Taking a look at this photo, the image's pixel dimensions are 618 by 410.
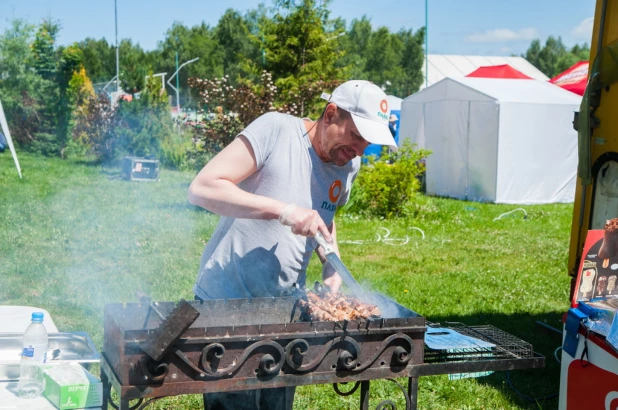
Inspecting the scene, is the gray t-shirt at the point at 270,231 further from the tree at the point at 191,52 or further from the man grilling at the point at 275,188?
the tree at the point at 191,52

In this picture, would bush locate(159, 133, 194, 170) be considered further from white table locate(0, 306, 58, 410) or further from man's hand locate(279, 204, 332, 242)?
man's hand locate(279, 204, 332, 242)

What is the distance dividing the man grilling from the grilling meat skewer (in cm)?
18

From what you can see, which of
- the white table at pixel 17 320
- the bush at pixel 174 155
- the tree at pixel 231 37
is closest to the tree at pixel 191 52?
the tree at pixel 231 37

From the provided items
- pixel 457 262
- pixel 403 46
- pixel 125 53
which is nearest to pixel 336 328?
pixel 457 262

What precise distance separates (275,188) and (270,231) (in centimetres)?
18

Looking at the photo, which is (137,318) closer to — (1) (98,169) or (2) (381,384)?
(2) (381,384)

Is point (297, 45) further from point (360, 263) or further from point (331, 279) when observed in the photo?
point (331, 279)

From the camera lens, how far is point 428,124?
50.3 feet

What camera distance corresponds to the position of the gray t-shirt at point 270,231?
269 cm

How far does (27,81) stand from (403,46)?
47.8 metres

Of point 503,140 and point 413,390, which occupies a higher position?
point 503,140

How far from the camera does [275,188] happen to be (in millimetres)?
2693

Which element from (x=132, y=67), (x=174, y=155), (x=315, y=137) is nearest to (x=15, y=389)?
(x=315, y=137)

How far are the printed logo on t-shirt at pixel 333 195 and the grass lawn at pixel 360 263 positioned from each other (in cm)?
192
